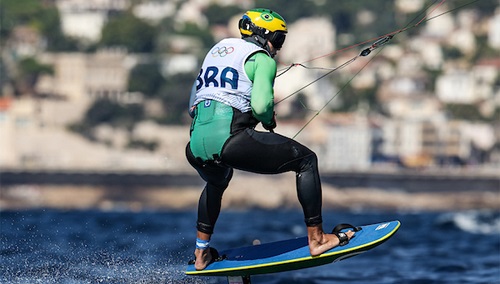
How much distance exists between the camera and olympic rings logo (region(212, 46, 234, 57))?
11.0 m

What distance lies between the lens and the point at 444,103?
14325cm

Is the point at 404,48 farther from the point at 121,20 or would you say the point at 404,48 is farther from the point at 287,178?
the point at 287,178

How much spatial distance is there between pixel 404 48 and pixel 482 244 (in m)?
145

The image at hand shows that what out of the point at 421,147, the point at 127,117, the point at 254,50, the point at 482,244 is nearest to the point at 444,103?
the point at 421,147

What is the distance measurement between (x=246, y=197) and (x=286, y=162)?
91.8 metres

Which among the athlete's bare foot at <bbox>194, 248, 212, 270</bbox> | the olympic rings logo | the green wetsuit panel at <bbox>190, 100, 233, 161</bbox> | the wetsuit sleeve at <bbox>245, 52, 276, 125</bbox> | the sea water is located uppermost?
the olympic rings logo

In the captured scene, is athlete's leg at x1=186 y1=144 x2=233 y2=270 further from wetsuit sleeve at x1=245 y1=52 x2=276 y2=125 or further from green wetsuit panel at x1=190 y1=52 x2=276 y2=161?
wetsuit sleeve at x1=245 y1=52 x2=276 y2=125

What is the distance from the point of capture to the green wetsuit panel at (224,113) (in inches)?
425

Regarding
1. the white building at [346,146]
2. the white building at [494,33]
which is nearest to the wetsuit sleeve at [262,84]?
the white building at [346,146]

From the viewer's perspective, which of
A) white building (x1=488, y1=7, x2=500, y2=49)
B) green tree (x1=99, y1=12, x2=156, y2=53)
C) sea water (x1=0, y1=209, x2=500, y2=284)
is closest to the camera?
sea water (x1=0, y1=209, x2=500, y2=284)

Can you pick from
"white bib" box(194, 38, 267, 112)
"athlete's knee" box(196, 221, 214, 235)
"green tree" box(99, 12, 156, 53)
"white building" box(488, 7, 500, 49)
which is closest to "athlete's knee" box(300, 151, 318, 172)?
"white bib" box(194, 38, 267, 112)

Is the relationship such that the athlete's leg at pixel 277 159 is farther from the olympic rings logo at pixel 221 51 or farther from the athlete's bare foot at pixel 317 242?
the olympic rings logo at pixel 221 51

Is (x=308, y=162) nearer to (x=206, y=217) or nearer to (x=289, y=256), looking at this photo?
(x=289, y=256)

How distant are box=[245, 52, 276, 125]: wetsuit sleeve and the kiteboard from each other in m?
1.09
